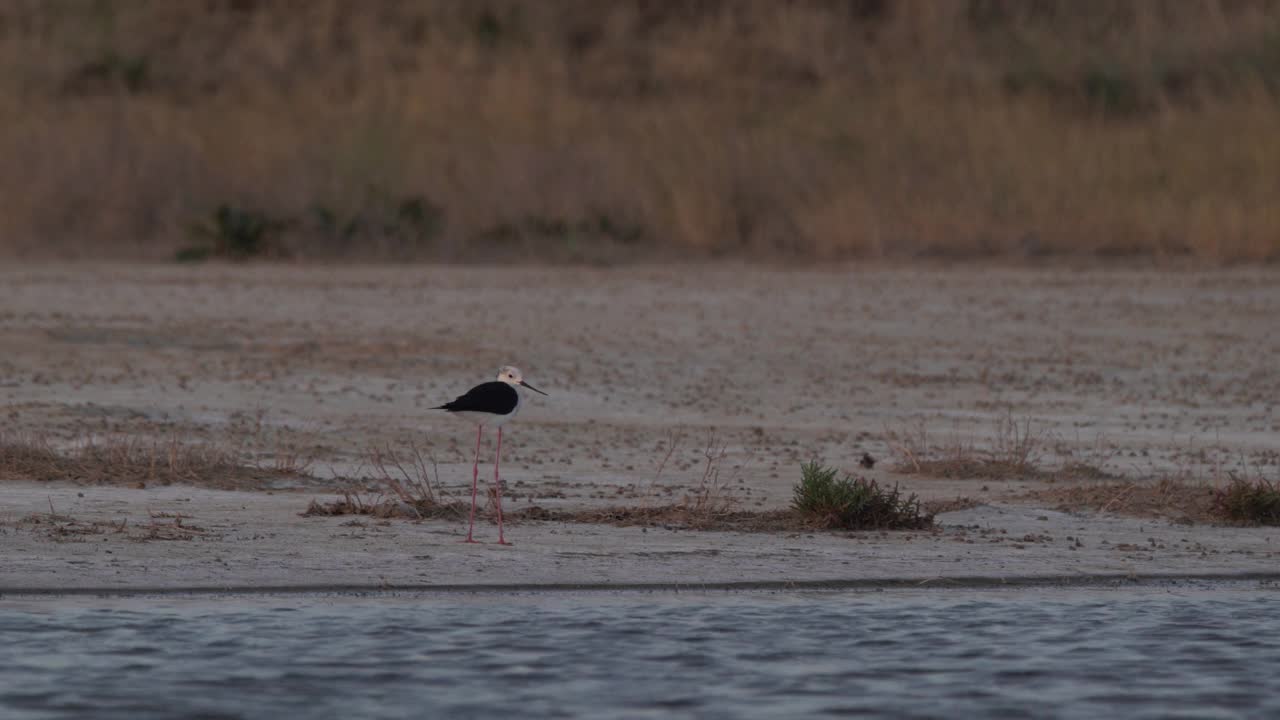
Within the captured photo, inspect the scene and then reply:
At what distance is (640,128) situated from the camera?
105 feet

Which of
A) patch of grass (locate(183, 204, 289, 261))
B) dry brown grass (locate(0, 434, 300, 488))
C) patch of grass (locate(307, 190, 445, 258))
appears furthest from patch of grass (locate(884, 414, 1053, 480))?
patch of grass (locate(307, 190, 445, 258))

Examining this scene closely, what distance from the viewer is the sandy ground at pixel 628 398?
37.0ft

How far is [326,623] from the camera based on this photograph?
32.1ft

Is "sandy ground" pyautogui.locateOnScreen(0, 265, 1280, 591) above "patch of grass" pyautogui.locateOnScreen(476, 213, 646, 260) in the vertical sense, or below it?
below

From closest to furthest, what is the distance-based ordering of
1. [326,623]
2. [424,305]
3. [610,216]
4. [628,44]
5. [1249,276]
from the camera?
[326,623] → [424,305] → [1249,276] → [610,216] → [628,44]

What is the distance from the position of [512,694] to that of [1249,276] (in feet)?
59.5

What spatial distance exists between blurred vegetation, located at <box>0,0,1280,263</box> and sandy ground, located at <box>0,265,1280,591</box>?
2303mm

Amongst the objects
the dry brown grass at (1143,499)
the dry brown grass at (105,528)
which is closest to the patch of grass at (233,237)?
the dry brown grass at (1143,499)

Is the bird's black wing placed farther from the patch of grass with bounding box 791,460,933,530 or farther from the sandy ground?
the patch of grass with bounding box 791,460,933,530

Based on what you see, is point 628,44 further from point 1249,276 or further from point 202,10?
point 1249,276

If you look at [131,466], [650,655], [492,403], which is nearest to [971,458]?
[492,403]

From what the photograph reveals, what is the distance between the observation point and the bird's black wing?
10.9m

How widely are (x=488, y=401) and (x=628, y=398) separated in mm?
6929

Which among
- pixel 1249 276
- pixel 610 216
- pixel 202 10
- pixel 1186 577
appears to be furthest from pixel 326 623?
pixel 202 10
